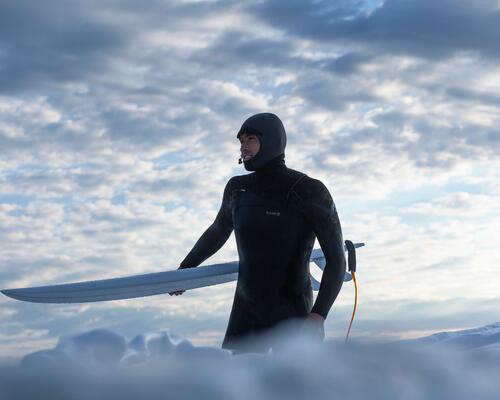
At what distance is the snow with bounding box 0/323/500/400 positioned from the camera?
74.9 inches

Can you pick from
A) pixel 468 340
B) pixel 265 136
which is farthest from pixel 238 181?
pixel 468 340

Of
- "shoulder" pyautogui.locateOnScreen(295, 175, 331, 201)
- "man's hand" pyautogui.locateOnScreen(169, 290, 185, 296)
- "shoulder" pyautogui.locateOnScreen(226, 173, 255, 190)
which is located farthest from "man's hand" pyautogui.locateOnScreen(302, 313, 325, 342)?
"man's hand" pyautogui.locateOnScreen(169, 290, 185, 296)

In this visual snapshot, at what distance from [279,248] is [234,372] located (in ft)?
9.74

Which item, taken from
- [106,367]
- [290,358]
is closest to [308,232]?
[290,358]

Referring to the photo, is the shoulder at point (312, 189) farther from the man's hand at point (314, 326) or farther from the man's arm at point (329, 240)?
the man's hand at point (314, 326)

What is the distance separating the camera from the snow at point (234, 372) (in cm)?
190

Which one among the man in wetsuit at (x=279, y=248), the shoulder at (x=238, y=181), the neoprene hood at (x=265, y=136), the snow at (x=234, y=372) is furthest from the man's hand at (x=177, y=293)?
the snow at (x=234, y=372)

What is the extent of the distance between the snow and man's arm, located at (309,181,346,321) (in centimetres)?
250

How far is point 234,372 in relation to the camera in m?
2.09

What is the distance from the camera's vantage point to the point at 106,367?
2.02 m

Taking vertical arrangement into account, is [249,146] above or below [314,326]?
above

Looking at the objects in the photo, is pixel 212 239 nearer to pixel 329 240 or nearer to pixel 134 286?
pixel 134 286

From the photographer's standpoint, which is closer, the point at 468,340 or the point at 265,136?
the point at 468,340

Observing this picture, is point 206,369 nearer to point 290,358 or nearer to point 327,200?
point 290,358
